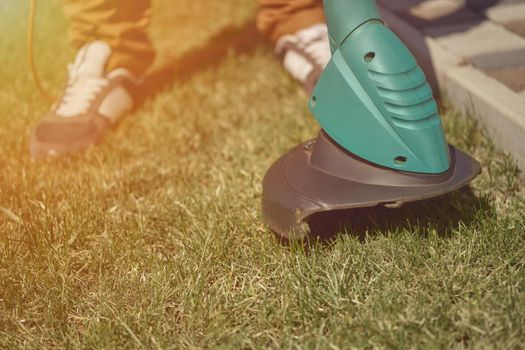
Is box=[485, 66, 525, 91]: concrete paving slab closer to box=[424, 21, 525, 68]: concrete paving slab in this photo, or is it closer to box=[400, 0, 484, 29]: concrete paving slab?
box=[424, 21, 525, 68]: concrete paving slab

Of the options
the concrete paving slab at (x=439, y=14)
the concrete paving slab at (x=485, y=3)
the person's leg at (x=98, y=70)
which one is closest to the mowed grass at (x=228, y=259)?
the person's leg at (x=98, y=70)

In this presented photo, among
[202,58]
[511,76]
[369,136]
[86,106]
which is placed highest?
[369,136]

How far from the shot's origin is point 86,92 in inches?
100

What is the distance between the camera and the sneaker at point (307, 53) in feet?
8.14

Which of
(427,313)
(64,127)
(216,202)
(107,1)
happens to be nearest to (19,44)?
(107,1)

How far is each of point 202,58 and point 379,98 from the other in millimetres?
1775

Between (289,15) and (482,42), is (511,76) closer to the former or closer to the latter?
(482,42)

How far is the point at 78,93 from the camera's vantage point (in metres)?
2.55

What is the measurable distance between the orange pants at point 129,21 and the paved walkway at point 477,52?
1.31ft

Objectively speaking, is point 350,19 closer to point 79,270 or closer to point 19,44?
point 79,270

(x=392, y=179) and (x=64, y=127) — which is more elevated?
(x=392, y=179)

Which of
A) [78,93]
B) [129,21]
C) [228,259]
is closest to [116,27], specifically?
[129,21]

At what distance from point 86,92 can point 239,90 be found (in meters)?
0.60

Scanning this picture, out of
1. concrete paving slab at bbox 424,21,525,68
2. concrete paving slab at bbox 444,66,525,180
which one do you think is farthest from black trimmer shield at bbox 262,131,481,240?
concrete paving slab at bbox 424,21,525,68
